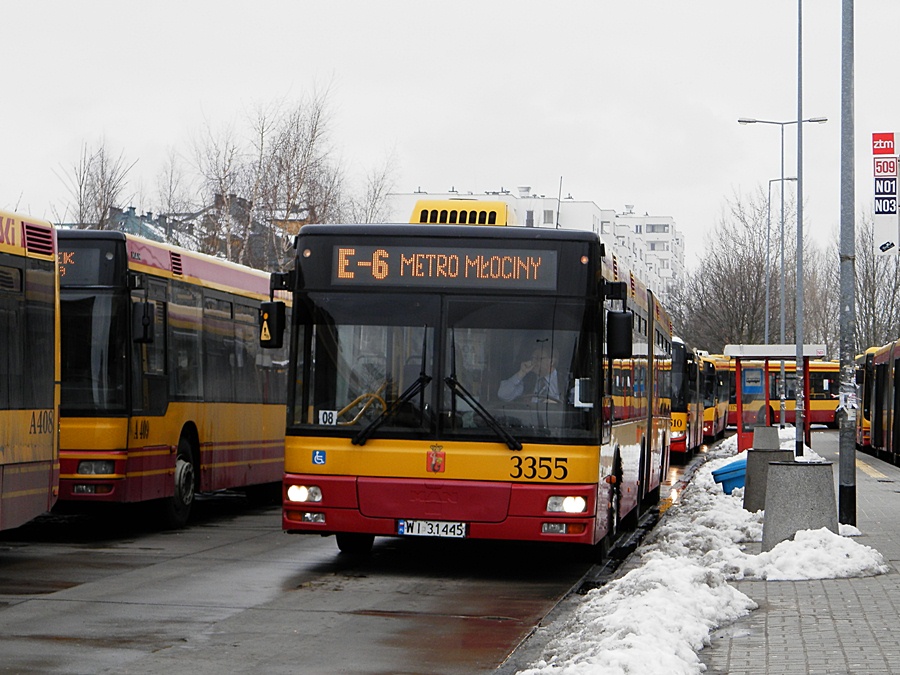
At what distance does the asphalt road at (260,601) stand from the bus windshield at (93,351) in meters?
1.49

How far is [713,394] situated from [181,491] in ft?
136

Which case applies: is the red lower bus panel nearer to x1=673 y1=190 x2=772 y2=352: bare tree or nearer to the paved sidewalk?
the paved sidewalk

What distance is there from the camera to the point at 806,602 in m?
10.2

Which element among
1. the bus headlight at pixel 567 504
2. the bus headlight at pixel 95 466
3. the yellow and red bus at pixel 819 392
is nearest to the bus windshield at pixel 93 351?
the bus headlight at pixel 95 466

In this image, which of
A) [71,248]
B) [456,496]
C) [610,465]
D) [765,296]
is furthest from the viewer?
[765,296]

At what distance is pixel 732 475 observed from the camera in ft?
72.8

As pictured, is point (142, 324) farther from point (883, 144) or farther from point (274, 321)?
point (883, 144)

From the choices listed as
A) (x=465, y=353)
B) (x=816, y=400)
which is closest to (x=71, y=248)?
(x=465, y=353)

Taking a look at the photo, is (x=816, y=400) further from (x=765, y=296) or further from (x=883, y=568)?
(x=883, y=568)

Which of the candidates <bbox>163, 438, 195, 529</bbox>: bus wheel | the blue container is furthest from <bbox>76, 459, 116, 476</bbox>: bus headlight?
the blue container

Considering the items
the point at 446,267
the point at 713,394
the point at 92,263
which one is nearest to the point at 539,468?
the point at 446,267

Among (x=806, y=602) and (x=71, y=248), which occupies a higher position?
(x=71, y=248)

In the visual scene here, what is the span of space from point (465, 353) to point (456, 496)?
1188 millimetres

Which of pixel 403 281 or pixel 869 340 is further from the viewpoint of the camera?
pixel 869 340
